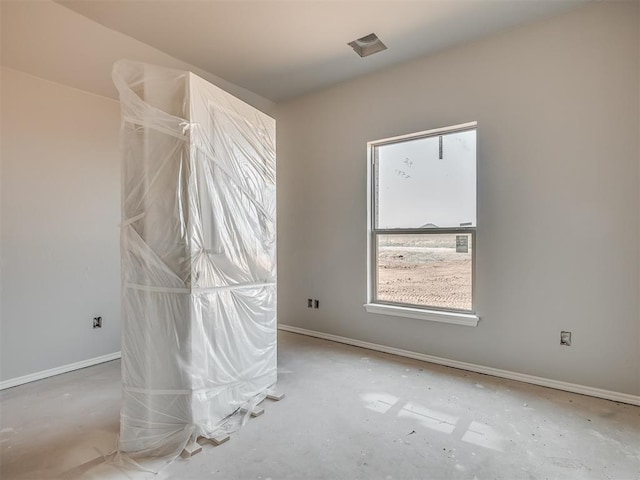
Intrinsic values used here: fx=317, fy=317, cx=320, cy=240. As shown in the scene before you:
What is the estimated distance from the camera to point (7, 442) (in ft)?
6.00

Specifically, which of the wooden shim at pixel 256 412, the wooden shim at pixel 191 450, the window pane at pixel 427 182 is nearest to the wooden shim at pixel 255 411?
the wooden shim at pixel 256 412

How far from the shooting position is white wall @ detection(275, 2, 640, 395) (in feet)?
7.34

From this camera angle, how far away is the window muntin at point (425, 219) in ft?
9.44

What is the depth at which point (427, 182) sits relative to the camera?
309cm

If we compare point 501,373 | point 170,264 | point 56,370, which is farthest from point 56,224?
point 501,373

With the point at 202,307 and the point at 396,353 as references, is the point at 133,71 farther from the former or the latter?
the point at 396,353

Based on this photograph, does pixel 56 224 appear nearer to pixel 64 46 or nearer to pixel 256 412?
pixel 64 46

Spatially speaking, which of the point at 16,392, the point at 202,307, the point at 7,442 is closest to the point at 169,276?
the point at 202,307

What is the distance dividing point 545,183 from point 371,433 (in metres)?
2.23

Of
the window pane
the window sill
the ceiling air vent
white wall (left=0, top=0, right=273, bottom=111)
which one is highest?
the ceiling air vent

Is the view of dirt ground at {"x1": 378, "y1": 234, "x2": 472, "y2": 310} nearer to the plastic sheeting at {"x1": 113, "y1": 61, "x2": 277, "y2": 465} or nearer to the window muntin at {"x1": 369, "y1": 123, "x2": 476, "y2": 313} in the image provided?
the window muntin at {"x1": 369, "y1": 123, "x2": 476, "y2": 313}

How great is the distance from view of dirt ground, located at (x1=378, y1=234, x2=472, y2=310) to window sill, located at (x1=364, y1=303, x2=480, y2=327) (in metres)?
0.09

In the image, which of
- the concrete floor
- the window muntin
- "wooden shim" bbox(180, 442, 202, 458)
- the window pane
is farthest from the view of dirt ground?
Result: "wooden shim" bbox(180, 442, 202, 458)

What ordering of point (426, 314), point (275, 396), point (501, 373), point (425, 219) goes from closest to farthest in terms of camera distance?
point (275, 396) < point (501, 373) < point (426, 314) < point (425, 219)
